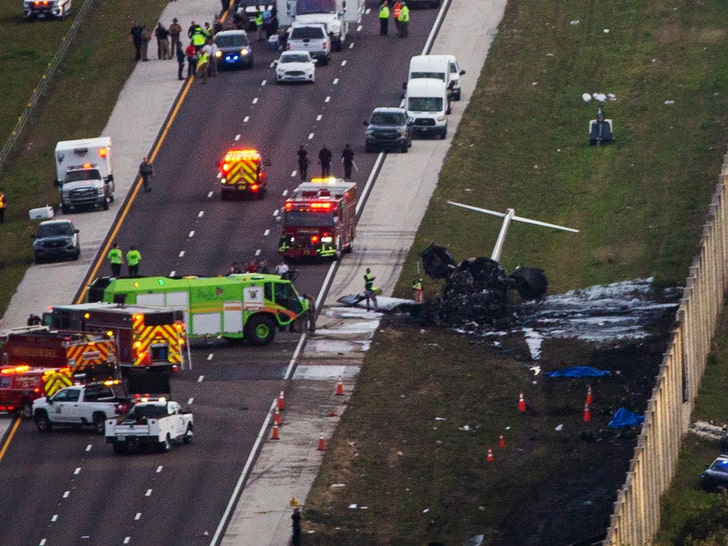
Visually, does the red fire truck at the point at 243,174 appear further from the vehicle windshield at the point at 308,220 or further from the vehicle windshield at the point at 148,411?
the vehicle windshield at the point at 148,411

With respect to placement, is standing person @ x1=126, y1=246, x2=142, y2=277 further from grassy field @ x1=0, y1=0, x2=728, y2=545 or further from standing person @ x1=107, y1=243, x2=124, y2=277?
grassy field @ x1=0, y1=0, x2=728, y2=545

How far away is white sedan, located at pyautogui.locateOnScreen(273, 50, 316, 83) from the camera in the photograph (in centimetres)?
10506

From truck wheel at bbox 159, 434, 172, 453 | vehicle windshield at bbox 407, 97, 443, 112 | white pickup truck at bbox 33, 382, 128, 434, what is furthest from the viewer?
vehicle windshield at bbox 407, 97, 443, 112

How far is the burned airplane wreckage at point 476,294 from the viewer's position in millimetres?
77312

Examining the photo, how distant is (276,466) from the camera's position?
63844mm

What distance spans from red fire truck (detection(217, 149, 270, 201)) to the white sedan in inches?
525

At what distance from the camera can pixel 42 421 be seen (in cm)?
6725

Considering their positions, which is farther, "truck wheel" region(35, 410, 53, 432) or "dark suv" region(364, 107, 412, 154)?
"dark suv" region(364, 107, 412, 154)

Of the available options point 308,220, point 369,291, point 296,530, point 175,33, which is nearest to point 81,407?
point 296,530

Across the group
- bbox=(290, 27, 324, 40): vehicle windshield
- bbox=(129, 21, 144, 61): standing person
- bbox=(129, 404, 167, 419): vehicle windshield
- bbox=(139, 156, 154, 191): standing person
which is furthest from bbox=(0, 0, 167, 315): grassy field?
bbox=(129, 404, 167, 419): vehicle windshield

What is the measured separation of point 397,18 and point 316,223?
3055 cm

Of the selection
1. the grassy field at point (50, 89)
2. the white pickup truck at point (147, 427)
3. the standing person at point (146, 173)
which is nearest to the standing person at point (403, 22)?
the grassy field at point (50, 89)

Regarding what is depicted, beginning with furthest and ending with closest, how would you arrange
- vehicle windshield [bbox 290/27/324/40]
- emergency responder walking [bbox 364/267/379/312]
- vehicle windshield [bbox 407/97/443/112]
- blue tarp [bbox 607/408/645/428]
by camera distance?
1. vehicle windshield [bbox 290/27/324/40]
2. vehicle windshield [bbox 407/97/443/112]
3. emergency responder walking [bbox 364/267/379/312]
4. blue tarp [bbox 607/408/645/428]

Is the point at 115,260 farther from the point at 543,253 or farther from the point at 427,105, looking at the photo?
the point at 427,105
